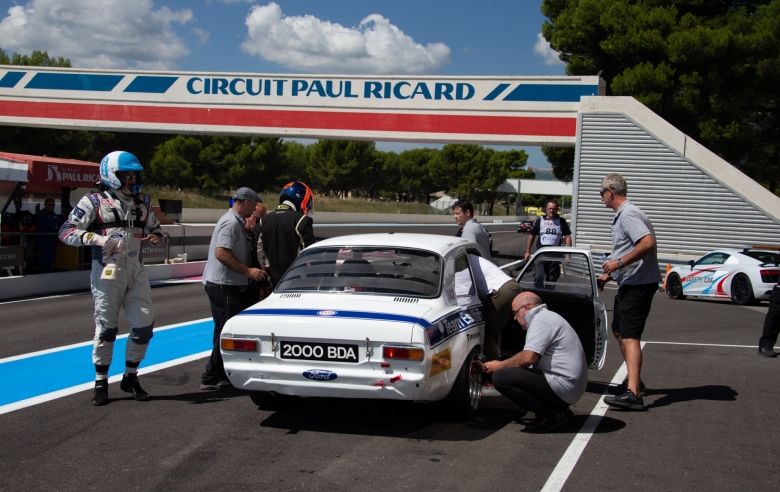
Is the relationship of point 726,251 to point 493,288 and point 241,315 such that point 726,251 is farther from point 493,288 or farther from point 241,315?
point 241,315

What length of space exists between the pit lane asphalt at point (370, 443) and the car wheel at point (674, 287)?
971 cm

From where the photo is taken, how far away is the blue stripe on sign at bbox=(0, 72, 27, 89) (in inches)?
1173

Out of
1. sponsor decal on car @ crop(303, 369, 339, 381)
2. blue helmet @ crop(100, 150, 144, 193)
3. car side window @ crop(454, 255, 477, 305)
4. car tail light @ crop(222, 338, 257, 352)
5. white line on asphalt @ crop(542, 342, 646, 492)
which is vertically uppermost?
blue helmet @ crop(100, 150, 144, 193)

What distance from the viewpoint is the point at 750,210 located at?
2102 centimetres

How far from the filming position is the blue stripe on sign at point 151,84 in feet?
94.4

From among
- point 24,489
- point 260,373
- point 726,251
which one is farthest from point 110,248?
point 726,251

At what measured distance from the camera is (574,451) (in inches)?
198

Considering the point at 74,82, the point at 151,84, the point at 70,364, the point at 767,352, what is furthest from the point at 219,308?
the point at 74,82

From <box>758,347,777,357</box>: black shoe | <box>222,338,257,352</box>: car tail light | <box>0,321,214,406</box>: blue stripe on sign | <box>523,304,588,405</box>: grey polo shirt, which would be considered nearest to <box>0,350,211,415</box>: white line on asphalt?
<box>0,321,214,406</box>: blue stripe on sign

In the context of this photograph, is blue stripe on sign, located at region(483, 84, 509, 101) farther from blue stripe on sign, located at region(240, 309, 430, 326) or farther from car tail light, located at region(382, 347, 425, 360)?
car tail light, located at region(382, 347, 425, 360)

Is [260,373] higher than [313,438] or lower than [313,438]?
higher

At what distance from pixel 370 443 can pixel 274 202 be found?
51299 millimetres

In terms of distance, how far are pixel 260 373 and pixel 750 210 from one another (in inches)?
768

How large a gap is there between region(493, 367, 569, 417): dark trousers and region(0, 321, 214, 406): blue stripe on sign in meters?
4.05
